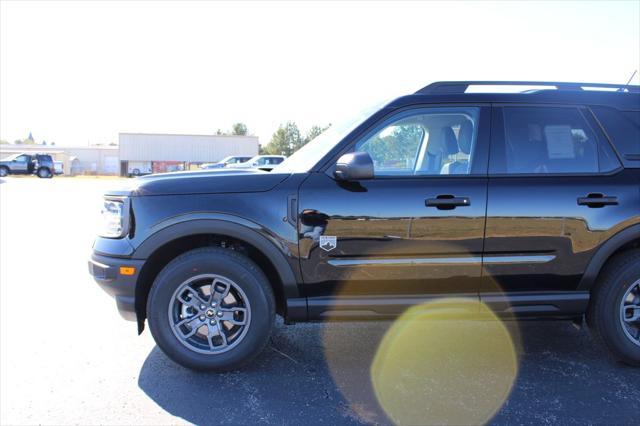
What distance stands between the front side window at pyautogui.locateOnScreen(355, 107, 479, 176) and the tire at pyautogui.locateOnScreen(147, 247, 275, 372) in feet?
3.93

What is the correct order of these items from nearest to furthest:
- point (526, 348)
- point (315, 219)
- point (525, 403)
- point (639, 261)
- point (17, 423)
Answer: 1. point (17, 423)
2. point (525, 403)
3. point (315, 219)
4. point (639, 261)
5. point (526, 348)

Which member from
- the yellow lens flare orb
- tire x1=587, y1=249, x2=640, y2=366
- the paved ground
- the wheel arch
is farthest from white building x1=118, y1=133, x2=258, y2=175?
tire x1=587, y1=249, x2=640, y2=366

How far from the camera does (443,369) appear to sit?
3.31 meters

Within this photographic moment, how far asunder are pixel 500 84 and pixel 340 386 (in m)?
2.51

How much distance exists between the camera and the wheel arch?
10.0ft

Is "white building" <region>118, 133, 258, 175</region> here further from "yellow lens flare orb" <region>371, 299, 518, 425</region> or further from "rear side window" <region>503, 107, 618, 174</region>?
"rear side window" <region>503, 107, 618, 174</region>

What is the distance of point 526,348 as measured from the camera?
12.1ft

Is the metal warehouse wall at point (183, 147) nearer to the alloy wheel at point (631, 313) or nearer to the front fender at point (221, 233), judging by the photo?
the front fender at point (221, 233)

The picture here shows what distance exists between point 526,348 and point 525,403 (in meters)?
0.92

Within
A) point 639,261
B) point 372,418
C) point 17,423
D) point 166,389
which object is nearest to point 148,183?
point 166,389

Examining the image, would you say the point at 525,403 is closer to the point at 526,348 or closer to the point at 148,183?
the point at 526,348

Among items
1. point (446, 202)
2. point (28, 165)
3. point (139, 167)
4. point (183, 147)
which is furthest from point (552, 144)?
point (139, 167)

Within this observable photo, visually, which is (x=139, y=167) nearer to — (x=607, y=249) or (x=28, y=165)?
(x=28, y=165)

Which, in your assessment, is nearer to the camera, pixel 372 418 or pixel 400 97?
pixel 372 418
